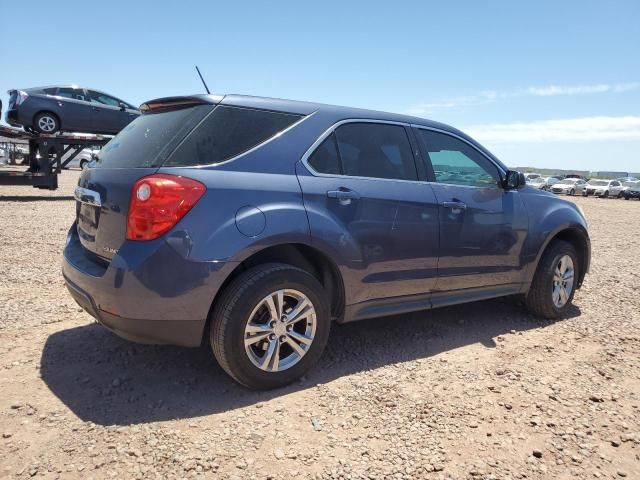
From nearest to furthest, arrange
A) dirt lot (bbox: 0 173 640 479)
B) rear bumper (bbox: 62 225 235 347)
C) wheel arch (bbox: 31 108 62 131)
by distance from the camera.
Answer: dirt lot (bbox: 0 173 640 479), rear bumper (bbox: 62 225 235 347), wheel arch (bbox: 31 108 62 131)

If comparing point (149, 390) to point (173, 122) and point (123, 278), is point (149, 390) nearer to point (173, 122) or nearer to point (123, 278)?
point (123, 278)

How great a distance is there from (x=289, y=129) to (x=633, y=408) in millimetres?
2757

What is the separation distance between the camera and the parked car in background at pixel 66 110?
13.1 metres

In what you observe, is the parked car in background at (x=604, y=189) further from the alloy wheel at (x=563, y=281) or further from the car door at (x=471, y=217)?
the car door at (x=471, y=217)

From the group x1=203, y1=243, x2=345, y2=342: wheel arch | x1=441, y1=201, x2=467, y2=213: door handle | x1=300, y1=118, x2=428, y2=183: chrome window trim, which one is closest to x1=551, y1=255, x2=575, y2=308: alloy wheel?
x1=441, y1=201, x2=467, y2=213: door handle

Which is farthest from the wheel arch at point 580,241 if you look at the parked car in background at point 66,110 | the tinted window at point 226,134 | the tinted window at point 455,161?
the parked car in background at point 66,110

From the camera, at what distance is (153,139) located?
3.01 meters

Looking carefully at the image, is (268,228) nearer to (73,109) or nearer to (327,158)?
(327,158)

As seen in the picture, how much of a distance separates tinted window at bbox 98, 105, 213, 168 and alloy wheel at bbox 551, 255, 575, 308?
3603 mm

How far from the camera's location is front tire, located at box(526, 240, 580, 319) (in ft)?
15.0

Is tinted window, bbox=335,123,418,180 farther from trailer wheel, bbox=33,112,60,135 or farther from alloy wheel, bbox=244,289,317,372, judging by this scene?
trailer wheel, bbox=33,112,60,135

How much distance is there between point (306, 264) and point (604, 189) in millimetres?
44702

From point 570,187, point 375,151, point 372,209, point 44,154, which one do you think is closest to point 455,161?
point 375,151

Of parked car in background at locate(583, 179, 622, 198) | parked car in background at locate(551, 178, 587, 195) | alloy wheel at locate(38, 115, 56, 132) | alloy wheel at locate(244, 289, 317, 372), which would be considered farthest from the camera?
parked car in background at locate(551, 178, 587, 195)
